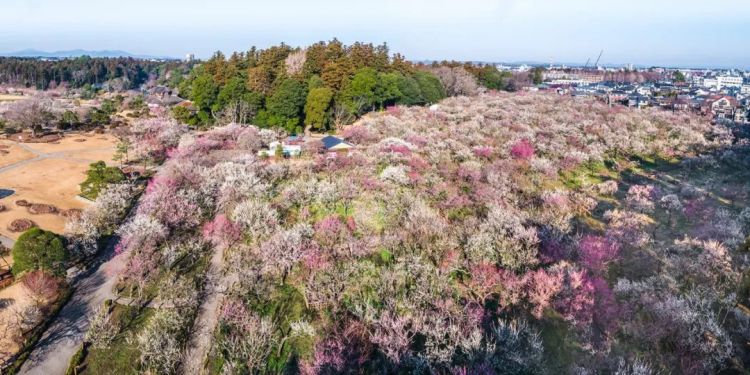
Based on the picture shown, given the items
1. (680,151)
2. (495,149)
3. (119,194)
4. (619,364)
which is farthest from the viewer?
(680,151)

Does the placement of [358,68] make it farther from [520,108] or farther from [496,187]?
[496,187]

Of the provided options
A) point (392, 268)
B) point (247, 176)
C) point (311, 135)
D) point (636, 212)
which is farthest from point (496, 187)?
point (311, 135)

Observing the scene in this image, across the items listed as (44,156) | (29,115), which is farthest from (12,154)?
(29,115)

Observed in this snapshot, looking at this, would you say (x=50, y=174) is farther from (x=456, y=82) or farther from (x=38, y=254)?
(x=456, y=82)

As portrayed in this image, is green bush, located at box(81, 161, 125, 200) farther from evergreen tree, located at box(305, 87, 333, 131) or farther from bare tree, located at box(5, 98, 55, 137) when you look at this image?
bare tree, located at box(5, 98, 55, 137)

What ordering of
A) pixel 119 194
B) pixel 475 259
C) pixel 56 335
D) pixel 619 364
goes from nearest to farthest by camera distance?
pixel 619 364, pixel 56 335, pixel 475 259, pixel 119 194

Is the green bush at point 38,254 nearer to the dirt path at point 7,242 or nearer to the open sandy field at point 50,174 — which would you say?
the dirt path at point 7,242

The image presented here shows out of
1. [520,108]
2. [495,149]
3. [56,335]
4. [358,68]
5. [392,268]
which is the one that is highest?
[358,68]
